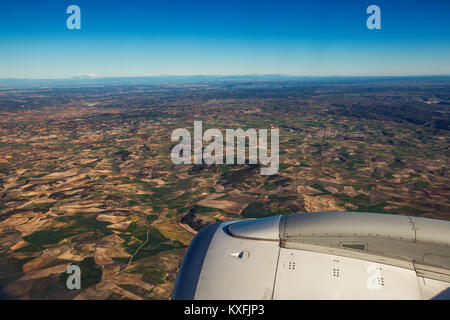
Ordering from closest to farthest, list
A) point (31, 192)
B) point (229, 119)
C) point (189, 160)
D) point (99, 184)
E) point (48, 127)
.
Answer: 1. point (31, 192)
2. point (99, 184)
3. point (189, 160)
4. point (48, 127)
5. point (229, 119)

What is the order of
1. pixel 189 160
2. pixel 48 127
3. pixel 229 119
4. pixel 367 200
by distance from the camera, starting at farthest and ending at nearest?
pixel 229 119 → pixel 48 127 → pixel 189 160 → pixel 367 200

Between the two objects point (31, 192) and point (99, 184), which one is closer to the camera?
point (31, 192)

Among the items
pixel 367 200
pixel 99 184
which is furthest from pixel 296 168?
→ pixel 99 184

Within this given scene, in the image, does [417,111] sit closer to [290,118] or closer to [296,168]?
[290,118]

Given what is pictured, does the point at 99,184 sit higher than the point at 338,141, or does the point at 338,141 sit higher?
the point at 338,141

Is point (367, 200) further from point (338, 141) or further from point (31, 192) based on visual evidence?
point (31, 192)
